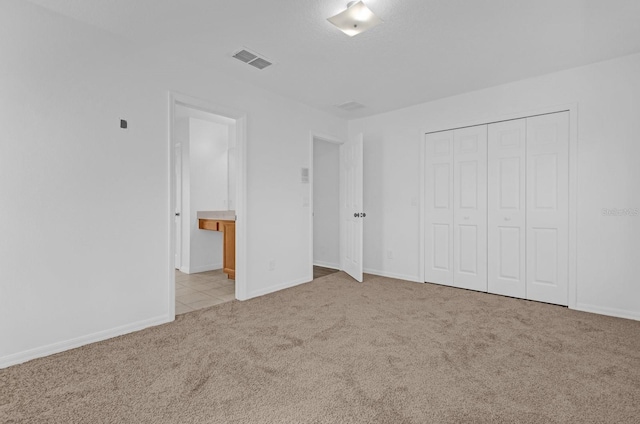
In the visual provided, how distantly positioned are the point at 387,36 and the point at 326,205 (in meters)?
3.38

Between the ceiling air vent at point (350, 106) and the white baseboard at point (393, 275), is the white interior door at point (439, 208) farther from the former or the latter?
the ceiling air vent at point (350, 106)

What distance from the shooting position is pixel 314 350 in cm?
231

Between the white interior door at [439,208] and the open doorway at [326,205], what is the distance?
5.33 feet

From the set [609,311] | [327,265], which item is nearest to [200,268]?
[327,265]

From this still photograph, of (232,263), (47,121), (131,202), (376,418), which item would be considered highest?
(47,121)

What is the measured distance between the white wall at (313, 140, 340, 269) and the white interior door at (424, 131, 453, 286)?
165 centimetres

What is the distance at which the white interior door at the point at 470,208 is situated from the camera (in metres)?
3.86

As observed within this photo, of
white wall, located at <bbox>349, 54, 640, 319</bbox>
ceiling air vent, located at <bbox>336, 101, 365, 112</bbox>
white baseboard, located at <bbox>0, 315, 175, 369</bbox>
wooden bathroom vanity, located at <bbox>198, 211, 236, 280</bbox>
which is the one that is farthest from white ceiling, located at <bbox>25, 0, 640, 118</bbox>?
white baseboard, located at <bbox>0, 315, 175, 369</bbox>

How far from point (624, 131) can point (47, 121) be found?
4948 mm

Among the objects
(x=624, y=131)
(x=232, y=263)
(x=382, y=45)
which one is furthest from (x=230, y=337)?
(x=624, y=131)

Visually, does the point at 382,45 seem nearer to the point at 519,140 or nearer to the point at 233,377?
the point at 519,140

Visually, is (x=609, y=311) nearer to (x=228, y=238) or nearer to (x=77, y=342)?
(x=228, y=238)

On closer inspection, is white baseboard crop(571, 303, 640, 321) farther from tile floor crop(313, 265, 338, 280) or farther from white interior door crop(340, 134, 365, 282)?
tile floor crop(313, 265, 338, 280)

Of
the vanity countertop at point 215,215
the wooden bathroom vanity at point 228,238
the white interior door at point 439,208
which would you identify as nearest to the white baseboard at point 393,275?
the white interior door at point 439,208
